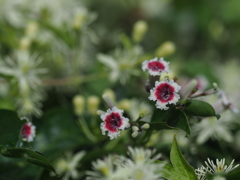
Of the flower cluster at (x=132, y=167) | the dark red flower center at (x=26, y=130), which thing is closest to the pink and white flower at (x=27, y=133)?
the dark red flower center at (x=26, y=130)

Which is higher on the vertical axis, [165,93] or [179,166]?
[165,93]

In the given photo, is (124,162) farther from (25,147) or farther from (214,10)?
(214,10)

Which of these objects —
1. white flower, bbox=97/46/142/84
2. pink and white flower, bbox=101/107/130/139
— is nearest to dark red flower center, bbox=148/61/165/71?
pink and white flower, bbox=101/107/130/139

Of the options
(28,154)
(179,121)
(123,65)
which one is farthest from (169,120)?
(123,65)

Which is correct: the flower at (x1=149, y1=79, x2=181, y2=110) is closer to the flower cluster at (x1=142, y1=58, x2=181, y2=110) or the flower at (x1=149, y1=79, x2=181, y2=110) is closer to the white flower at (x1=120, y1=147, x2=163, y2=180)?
the flower cluster at (x1=142, y1=58, x2=181, y2=110)

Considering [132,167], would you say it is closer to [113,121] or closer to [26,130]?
[113,121]

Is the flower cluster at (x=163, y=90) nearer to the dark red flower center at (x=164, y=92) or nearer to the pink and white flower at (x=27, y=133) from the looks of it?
the dark red flower center at (x=164, y=92)

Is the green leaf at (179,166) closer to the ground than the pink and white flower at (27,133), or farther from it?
closer to the ground
